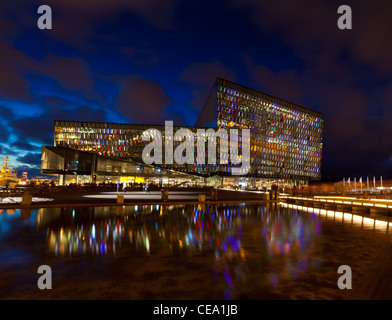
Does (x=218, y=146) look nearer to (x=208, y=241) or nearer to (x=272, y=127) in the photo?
(x=272, y=127)

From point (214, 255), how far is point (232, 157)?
94.8 metres

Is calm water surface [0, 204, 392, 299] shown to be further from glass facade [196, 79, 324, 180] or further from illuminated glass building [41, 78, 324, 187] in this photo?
glass facade [196, 79, 324, 180]

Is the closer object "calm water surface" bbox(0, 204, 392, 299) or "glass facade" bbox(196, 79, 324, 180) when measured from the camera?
"calm water surface" bbox(0, 204, 392, 299)

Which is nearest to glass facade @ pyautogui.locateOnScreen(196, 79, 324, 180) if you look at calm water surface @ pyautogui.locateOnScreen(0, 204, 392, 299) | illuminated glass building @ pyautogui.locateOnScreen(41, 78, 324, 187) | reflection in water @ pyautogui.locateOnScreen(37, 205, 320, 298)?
illuminated glass building @ pyautogui.locateOnScreen(41, 78, 324, 187)

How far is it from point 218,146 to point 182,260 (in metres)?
92.8

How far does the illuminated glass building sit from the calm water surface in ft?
195

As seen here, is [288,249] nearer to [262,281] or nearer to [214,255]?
[214,255]

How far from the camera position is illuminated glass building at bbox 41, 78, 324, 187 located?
72312 mm

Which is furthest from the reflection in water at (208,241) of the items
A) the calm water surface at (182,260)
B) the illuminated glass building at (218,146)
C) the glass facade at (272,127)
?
the glass facade at (272,127)

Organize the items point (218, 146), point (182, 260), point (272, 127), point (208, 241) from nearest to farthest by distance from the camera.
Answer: point (182, 260) < point (208, 241) < point (218, 146) < point (272, 127)

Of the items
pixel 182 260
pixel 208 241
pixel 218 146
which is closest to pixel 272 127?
pixel 218 146

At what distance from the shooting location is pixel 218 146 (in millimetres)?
99250

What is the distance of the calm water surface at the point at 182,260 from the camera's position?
17.0ft
